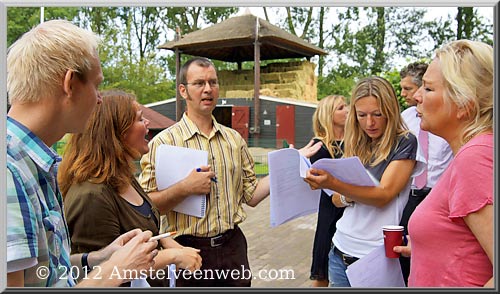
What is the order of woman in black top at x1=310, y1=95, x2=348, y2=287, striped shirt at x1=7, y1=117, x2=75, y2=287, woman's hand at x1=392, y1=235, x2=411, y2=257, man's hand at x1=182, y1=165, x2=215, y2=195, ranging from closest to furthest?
striped shirt at x1=7, y1=117, x2=75, y2=287, woman's hand at x1=392, y1=235, x2=411, y2=257, man's hand at x1=182, y1=165, x2=215, y2=195, woman in black top at x1=310, y1=95, x2=348, y2=287

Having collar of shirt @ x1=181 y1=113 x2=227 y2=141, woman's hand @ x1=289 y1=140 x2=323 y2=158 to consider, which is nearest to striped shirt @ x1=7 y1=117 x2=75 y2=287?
collar of shirt @ x1=181 y1=113 x2=227 y2=141

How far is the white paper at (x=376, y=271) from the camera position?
1.41 m

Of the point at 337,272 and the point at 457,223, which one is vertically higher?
the point at 457,223

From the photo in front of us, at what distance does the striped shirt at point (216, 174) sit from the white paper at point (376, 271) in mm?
533

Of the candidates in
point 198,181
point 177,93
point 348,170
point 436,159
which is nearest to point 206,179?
point 198,181

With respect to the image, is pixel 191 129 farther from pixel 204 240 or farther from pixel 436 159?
pixel 436 159

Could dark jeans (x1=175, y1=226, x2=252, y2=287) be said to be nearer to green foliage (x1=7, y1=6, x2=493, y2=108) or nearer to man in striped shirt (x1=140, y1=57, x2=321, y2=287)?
man in striped shirt (x1=140, y1=57, x2=321, y2=287)

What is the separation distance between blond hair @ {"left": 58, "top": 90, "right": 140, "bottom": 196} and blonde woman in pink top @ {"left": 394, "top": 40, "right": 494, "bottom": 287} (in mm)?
918

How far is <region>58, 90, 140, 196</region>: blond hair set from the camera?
1.34m

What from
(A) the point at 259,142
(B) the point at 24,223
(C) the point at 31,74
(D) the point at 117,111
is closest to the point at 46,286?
(B) the point at 24,223

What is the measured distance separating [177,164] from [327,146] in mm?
697

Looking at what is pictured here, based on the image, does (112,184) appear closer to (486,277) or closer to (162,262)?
(162,262)

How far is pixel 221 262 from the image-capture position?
5.22 ft

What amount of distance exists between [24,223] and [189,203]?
0.90m
